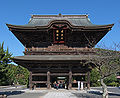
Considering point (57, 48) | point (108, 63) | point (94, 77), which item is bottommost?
point (94, 77)

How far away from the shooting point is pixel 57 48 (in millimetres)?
21844

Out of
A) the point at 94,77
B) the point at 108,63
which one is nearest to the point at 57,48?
the point at 108,63

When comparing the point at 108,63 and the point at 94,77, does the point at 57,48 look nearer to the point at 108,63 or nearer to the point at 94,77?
the point at 108,63

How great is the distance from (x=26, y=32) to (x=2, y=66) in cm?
854

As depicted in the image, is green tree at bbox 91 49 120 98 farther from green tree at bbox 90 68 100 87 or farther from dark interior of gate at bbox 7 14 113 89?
green tree at bbox 90 68 100 87

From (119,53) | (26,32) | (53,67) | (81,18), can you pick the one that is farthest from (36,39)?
(119,53)

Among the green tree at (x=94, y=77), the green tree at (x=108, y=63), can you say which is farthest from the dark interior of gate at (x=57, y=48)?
the green tree at (x=94, y=77)

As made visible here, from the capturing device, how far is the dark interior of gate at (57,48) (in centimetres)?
2006

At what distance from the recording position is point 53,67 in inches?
869

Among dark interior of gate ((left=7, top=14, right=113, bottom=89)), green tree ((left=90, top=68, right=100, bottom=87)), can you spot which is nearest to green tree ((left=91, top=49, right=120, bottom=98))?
dark interior of gate ((left=7, top=14, right=113, bottom=89))

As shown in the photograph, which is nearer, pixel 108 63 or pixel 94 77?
pixel 108 63

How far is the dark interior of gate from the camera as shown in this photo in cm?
2006

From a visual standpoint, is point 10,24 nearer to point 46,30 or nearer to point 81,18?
point 46,30

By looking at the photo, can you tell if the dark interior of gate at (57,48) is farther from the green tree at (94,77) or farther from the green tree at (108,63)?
the green tree at (94,77)
